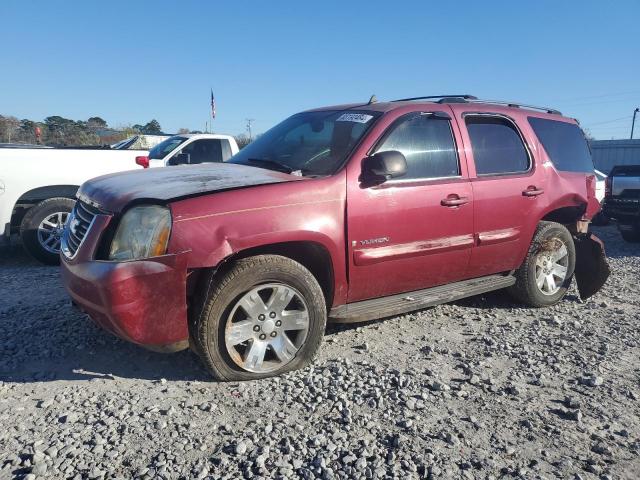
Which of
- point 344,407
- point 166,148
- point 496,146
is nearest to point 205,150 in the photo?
point 166,148

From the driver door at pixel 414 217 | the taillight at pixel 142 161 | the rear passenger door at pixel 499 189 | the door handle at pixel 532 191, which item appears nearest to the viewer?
the driver door at pixel 414 217

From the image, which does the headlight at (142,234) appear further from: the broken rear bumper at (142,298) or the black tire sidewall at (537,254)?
the black tire sidewall at (537,254)

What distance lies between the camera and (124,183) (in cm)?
358

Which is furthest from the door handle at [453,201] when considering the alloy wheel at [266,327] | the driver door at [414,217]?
the alloy wheel at [266,327]

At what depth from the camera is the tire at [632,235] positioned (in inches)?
372

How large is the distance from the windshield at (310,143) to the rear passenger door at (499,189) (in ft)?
3.31

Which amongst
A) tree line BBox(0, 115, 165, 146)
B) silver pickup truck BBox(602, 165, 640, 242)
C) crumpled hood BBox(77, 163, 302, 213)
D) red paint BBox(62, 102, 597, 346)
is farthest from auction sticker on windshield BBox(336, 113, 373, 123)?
tree line BBox(0, 115, 165, 146)

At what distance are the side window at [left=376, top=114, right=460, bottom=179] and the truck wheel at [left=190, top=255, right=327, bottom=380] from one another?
125 centimetres

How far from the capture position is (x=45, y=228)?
254 inches

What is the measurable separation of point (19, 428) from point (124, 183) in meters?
1.61

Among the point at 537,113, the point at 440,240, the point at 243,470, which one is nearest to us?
the point at 243,470

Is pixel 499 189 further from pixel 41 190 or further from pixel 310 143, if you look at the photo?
pixel 41 190

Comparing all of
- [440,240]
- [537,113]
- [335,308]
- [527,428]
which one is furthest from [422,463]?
[537,113]

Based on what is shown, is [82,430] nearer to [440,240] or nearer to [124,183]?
[124,183]
